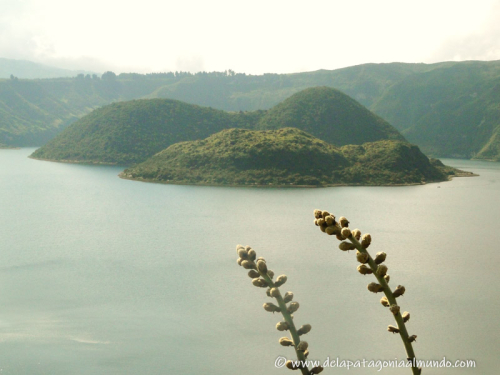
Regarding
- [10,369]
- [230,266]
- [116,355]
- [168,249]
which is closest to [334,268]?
[230,266]

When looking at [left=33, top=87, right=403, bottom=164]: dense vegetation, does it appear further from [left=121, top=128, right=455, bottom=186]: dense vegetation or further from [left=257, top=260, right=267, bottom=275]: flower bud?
[left=257, top=260, right=267, bottom=275]: flower bud

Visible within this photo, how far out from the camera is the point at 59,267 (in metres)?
39.5

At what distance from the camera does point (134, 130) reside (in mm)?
147375

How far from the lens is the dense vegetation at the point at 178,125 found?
458ft

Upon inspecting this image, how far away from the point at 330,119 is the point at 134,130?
55930 mm

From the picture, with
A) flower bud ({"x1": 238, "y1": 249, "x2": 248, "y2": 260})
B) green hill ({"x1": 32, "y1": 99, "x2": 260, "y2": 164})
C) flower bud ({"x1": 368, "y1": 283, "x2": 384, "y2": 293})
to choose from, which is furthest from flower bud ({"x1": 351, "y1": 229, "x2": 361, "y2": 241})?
green hill ({"x1": 32, "y1": 99, "x2": 260, "y2": 164})

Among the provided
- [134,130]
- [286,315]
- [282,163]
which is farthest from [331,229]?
[134,130]

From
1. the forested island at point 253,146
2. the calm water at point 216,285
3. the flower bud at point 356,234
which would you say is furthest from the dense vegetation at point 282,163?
the flower bud at point 356,234

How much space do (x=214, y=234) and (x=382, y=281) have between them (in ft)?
162

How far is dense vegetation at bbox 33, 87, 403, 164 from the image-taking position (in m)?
140

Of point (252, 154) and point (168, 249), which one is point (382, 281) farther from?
point (252, 154)

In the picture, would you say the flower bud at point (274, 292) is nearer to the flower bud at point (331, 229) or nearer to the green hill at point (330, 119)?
the flower bud at point (331, 229)

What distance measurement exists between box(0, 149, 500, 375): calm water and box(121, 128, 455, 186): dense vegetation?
2248cm

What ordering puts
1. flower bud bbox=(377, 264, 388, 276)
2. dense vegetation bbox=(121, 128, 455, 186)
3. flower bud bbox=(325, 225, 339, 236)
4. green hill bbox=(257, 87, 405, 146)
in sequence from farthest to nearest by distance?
green hill bbox=(257, 87, 405, 146), dense vegetation bbox=(121, 128, 455, 186), flower bud bbox=(377, 264, 388, 276), flower bud bbox=(325, 225, 339, 236)
